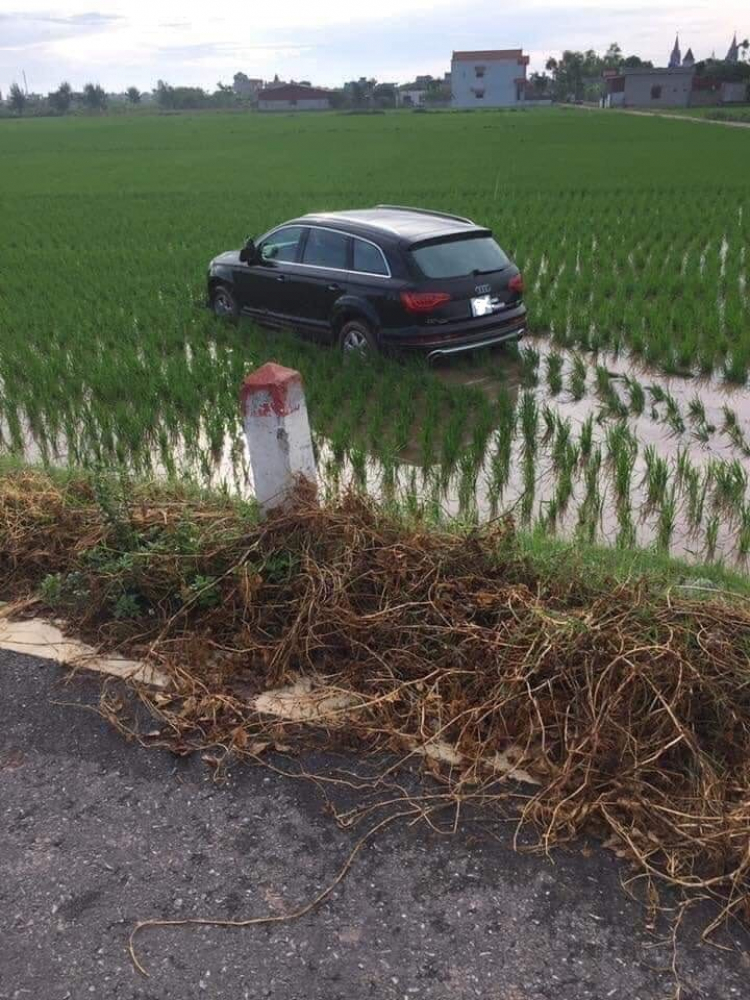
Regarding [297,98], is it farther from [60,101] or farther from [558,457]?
[558,457]

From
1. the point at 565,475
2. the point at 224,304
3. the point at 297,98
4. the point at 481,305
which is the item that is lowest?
the point at 565,475

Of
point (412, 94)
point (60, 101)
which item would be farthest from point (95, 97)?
point (412, 94)

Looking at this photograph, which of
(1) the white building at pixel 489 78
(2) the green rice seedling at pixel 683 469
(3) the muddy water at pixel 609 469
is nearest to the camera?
(3) the muddy water at pixel 609 469

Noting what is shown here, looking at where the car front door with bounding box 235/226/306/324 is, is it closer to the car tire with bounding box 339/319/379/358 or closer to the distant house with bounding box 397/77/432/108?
the car tire with bounding box 339/319/379/358

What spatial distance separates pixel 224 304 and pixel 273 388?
8.01m

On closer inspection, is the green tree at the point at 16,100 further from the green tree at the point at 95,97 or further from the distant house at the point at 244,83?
the distant house at the point at 244,83

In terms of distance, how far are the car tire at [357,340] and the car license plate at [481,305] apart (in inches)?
44.0

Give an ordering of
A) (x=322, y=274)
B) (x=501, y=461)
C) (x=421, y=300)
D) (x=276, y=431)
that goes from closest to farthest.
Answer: (x=276, y=431)
(x=501, y=461)
(x=421, y=300)
(x=322, y=274)

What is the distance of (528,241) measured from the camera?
661 inches

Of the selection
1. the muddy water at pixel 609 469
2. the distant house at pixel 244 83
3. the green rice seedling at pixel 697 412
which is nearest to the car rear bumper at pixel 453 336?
the muddy water at pixel 609 469

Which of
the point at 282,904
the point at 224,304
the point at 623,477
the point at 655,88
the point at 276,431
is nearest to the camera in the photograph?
the point at 282,904

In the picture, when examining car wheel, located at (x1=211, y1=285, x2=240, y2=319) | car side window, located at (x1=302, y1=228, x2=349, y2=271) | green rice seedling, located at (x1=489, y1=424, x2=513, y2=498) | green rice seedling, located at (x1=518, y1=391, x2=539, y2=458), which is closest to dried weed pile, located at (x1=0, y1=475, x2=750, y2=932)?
green rice seedling, located at (x1=489, y1=424, x2=513, y2=498)

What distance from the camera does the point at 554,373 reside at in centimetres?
928

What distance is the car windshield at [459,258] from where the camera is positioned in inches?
357
